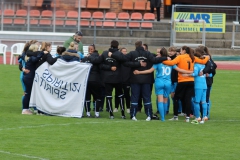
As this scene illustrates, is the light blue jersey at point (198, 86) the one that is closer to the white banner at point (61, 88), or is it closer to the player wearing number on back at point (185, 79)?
the player wearing number on back at point (185, 79)

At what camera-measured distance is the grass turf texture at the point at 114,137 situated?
41.4 feet

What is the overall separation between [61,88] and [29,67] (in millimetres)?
1002

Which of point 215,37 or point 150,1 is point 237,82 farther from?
point 150,1

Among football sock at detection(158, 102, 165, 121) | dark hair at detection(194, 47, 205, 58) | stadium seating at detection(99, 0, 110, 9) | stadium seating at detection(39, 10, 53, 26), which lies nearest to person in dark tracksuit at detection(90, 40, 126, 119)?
football sock at detection(158, 102, 165, 121)

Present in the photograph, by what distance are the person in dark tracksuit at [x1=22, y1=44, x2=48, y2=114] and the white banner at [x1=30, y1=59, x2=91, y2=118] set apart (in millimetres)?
126

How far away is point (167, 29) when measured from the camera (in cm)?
3688

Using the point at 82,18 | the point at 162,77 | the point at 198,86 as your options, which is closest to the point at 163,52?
the point at 162,77

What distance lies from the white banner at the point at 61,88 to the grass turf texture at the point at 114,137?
41 centimetres

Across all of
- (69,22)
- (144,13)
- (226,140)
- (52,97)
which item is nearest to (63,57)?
(52,97)

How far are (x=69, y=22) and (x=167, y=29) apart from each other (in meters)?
5.33

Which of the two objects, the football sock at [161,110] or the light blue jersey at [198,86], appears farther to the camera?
the football sock at [161,110]

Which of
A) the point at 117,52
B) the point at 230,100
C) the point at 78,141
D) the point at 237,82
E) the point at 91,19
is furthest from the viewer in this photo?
the point at 91,19

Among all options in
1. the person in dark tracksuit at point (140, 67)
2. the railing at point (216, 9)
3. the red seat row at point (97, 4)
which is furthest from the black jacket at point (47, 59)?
the red seat row at point (97, 4)

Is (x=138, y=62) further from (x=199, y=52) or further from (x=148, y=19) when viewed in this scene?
(x=148, y=19)
